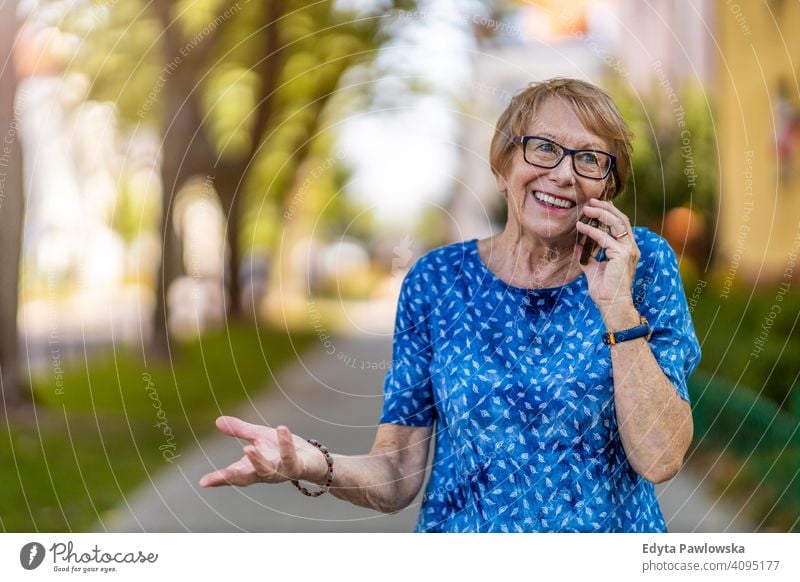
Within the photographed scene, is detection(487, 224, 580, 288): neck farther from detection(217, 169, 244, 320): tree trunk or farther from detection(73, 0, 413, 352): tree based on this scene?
detection(217, 169, 244, 320): tree trunk

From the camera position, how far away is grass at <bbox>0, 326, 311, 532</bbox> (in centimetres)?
414

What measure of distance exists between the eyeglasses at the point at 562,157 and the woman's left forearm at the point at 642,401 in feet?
1.00

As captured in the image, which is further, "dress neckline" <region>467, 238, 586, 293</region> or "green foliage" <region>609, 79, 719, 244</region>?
"green foliage" <region>609, 79, 719, 244</region>

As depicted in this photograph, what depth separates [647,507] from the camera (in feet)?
6.63

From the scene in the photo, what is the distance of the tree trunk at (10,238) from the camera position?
14.7 ft

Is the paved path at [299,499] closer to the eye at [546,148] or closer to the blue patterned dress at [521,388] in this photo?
the blue patterned dress at [521,388]

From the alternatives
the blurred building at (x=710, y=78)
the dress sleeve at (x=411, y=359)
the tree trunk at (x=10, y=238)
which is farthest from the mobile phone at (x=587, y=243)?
the tree trunk at (x=10, y=238)

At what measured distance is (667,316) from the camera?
6.16ft

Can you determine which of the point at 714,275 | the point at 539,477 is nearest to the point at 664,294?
the point at 539,477

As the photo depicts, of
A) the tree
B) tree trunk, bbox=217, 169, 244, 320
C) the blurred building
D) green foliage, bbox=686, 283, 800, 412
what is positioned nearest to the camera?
the blurred building

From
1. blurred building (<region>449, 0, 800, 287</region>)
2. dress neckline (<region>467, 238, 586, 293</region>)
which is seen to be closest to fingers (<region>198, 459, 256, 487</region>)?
dress neckline (<region>467, 238, 586, 293</region>)

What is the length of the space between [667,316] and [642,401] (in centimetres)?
18
